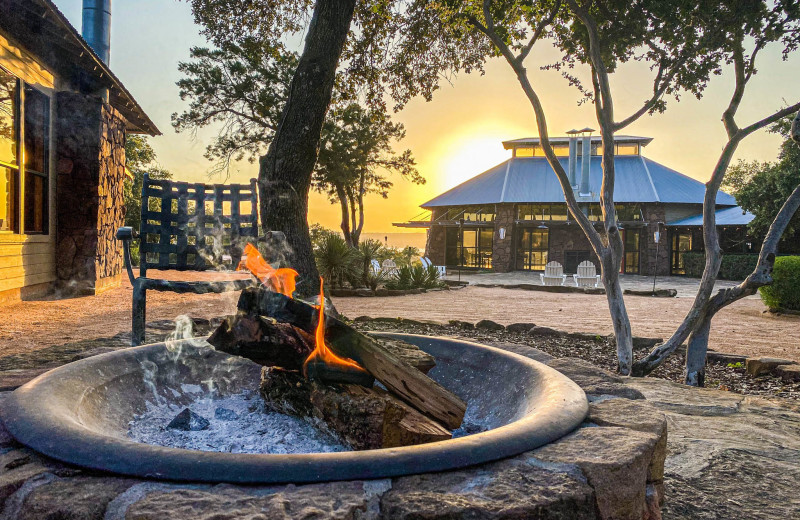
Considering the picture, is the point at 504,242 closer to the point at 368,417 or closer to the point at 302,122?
the point at 302,122

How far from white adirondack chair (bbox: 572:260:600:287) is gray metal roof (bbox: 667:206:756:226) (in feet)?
29.9

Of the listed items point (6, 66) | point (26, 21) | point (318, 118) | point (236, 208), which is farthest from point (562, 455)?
point (26, 21)

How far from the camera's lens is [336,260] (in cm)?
1226

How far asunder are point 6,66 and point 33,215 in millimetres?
2162

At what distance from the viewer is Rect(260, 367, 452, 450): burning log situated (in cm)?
164

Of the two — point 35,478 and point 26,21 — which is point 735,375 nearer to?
point 35,478

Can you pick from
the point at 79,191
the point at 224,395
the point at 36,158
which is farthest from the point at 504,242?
the point at 224,395

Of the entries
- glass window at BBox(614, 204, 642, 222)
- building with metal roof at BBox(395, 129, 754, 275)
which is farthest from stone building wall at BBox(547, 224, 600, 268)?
glass window at BBox(614, 204, 642, 222)

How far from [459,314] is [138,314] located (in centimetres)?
650

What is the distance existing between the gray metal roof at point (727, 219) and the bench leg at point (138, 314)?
80.6ft

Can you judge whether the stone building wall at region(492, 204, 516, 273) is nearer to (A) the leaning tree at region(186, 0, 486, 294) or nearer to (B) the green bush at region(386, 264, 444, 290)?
(B) the green bush at region(386, 264, 444, 290)

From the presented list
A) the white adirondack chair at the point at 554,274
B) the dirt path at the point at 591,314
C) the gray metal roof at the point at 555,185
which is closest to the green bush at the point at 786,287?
the dirt path at the point at 591,314

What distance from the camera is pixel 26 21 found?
Answer: 21.7 ft

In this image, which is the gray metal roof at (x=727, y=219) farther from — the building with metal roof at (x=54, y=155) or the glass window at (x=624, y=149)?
the building with metal roof at (x=54, y=155)
